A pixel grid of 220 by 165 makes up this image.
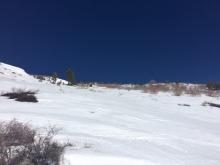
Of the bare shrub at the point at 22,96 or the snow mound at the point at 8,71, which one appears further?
the snow mound at the point at 8,71

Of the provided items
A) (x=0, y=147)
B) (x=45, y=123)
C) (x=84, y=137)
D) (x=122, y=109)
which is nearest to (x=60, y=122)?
(x=45, y=123)

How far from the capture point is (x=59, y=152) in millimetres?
3863

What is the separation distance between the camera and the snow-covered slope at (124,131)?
4.43m

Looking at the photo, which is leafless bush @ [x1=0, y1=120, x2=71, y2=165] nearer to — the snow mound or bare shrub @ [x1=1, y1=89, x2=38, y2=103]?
bare shrub @ [x1=1, y1=89, x2=38, y2=103]

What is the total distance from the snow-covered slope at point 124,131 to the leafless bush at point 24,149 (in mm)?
203

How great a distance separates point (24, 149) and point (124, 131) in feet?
8.66

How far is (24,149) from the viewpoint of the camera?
376 cm

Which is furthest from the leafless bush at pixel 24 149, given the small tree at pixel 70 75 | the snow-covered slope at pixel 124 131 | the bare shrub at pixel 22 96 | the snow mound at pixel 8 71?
the small tree at pixel 70 75

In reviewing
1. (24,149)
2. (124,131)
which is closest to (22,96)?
(124,131)

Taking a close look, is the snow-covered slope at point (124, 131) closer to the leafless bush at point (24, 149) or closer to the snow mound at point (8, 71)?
the leafless bush at point (24, 149)

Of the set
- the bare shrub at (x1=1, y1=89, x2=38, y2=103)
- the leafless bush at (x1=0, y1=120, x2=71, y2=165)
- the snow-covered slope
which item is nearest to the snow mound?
the snow-covered slope

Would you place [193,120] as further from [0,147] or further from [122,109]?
[0,147]

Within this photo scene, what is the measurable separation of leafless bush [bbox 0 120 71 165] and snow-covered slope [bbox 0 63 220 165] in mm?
203

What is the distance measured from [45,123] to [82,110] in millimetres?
2157
